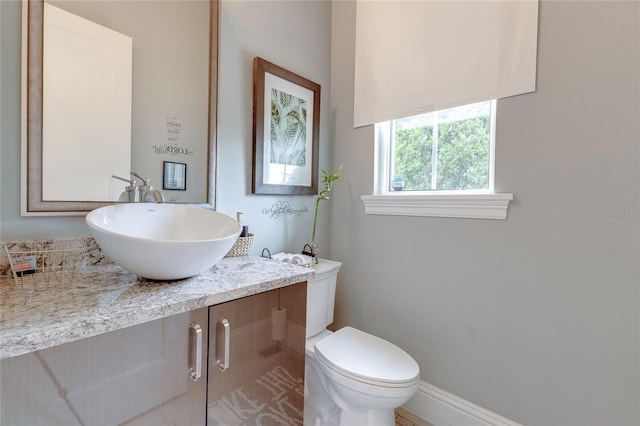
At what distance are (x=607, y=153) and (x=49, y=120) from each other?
76.5 inches

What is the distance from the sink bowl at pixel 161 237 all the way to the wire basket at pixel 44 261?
170 mm

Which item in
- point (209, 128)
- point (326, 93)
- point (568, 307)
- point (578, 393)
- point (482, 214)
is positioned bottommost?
point (578, 393)

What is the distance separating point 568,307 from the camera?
45.8 inches

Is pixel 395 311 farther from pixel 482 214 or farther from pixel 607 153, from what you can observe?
pixel 607 153

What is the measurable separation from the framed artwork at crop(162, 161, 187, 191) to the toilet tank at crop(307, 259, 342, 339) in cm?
74

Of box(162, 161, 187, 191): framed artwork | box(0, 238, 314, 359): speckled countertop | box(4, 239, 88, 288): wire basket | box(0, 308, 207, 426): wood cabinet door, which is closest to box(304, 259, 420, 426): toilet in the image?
box(0, 238, 314, 359): speckled countertop

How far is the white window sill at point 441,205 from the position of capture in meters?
1.31

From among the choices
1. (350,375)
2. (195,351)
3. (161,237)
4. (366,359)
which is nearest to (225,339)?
(195,351)

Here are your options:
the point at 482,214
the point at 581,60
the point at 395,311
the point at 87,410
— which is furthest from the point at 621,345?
the point at 87,410

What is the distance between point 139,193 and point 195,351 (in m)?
0.62

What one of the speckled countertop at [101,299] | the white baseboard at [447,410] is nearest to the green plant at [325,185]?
the speckled countertop at [101,299]

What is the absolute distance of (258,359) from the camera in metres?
0.97

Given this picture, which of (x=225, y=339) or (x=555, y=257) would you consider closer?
(x=225, y=339)

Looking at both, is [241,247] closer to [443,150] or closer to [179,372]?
[179,372]
